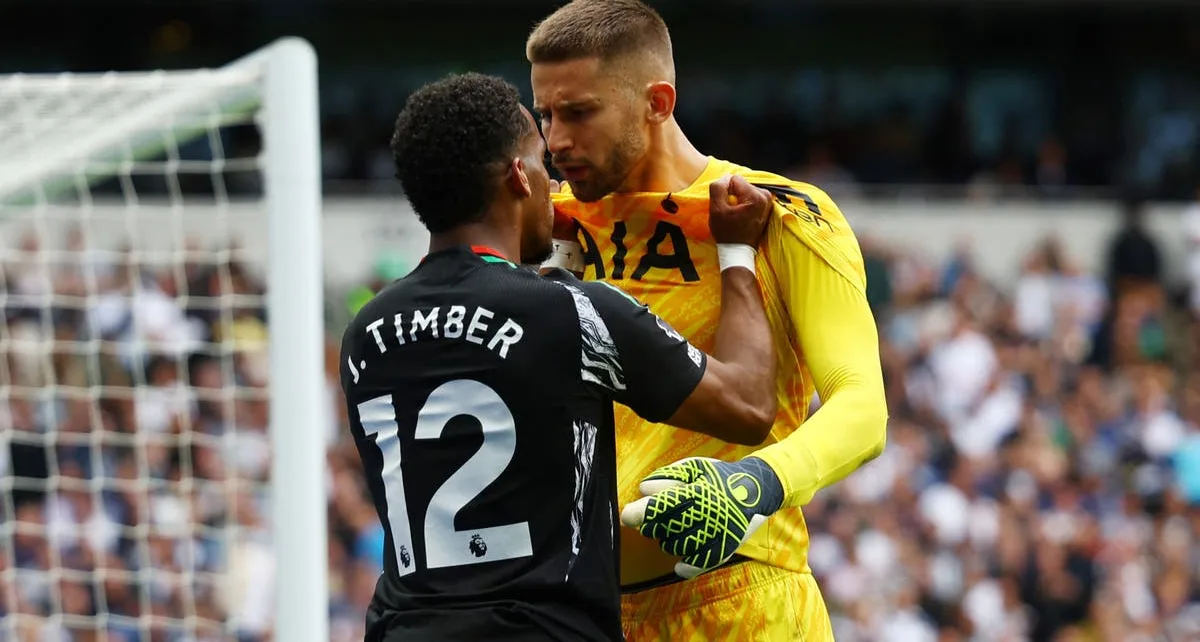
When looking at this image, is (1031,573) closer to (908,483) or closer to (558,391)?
(908,483)

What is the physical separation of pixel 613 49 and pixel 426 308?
887mm

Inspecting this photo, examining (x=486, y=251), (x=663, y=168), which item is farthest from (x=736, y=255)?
(x=486, y=251)

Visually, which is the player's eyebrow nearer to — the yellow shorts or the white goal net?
the yellow shorts

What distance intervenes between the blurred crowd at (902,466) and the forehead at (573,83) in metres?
5.32

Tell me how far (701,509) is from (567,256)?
113 centimetres

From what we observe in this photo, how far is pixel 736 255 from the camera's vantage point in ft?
12.7

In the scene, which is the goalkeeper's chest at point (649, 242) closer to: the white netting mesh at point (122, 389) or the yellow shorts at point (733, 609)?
the yellow shorts at point (733, 609)

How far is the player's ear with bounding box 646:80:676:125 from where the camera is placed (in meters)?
4.09

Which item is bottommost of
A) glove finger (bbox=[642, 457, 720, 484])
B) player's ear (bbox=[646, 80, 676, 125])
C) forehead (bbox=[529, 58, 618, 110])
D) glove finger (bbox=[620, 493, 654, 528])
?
glove finger (bbox=[620, 493, 654, 528])

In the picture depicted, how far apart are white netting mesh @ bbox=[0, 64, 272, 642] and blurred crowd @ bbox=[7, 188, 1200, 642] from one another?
4 cm

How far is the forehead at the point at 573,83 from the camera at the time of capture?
396 centimetres

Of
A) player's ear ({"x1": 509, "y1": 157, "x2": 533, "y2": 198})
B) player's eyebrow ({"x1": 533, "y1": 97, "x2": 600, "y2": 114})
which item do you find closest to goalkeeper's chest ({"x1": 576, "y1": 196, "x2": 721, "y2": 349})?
player's eyebrow ({"x1": 533, "y1": 97, "x2": 600, "y2": 114})

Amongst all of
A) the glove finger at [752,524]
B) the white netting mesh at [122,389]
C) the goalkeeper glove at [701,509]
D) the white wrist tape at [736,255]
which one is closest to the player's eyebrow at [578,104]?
the white wrist tape at [736,255]

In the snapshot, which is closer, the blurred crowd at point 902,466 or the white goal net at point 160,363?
the white goal net at point 160,363
